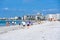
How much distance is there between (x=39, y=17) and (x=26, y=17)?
1487cm

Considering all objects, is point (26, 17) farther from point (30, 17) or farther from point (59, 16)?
point (59, 16)

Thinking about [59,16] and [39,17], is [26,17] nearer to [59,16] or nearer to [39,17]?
[39,17]

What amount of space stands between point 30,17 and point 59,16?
86.2ft

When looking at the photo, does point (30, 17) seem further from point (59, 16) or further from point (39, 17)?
point (59, 16)

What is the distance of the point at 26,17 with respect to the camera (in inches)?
7028

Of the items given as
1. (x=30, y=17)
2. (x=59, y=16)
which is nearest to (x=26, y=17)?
(x=30, y=17)

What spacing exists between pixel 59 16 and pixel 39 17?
24.9 meters

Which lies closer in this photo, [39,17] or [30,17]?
[39,17]

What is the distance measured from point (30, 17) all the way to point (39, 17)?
14698 mm

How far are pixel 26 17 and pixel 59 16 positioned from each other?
98.8 ft

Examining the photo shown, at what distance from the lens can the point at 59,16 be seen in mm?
184750

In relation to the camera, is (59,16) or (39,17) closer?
(39,17)
